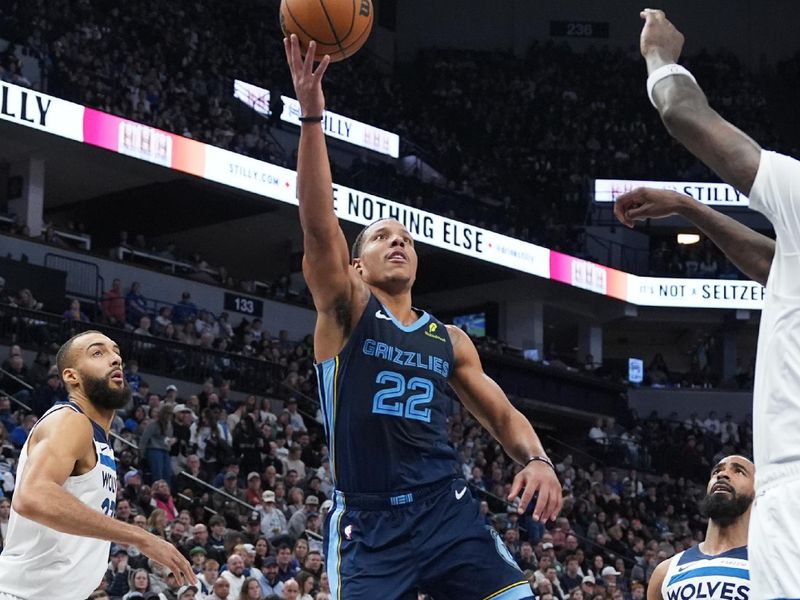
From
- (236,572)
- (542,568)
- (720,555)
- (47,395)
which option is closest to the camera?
(720,555)

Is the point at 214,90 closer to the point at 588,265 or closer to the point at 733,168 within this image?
the point at 588,265

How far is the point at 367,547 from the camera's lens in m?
4.66

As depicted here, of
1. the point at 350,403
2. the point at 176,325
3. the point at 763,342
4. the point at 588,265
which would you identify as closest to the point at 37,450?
the point at 350,403

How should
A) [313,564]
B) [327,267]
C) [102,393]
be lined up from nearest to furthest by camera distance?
1. [327,267]
2. [102,393]
3. [313,564]

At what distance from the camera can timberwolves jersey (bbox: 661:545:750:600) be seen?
6340mm

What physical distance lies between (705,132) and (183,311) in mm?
20701

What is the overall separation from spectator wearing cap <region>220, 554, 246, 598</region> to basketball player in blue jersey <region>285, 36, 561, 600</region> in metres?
7.40

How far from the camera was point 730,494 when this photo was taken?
6.50 meters

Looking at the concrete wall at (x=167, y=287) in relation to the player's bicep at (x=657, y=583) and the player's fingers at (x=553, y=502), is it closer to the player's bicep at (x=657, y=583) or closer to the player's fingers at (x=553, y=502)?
the player's bicep at (x=657, y=583)

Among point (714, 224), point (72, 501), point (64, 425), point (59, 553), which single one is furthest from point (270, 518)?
point (714, 224)

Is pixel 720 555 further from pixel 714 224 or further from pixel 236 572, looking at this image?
pixel 236 572

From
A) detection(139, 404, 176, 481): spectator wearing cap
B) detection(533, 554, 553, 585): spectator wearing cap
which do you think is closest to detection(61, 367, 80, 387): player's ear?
detection(139, 404, 176, 481): spectator wearing cap

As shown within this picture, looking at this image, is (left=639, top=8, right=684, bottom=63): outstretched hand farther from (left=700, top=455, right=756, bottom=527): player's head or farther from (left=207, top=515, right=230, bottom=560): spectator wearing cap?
(left=207, top=515, right=230, bottom=560): spectator wearing cap

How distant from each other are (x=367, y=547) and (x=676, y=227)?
106 feet
